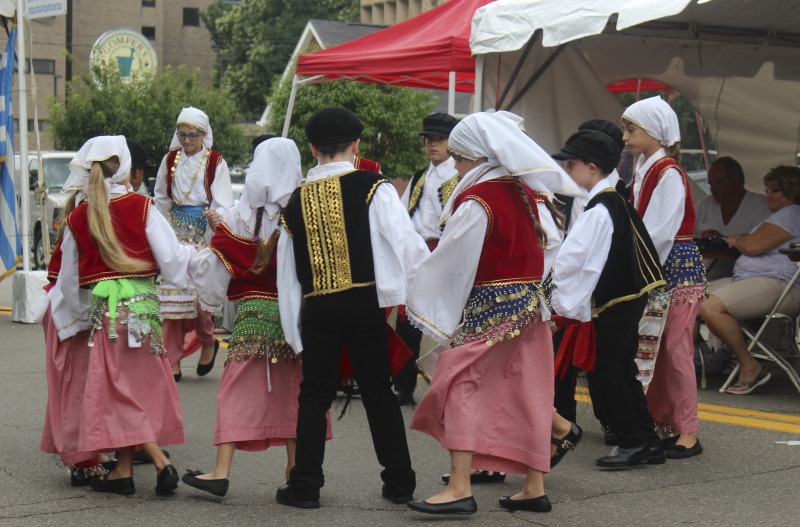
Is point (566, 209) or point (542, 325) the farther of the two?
point (566, 209)

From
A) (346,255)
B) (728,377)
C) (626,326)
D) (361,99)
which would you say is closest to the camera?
(346,255)

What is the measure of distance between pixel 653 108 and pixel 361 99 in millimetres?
20710

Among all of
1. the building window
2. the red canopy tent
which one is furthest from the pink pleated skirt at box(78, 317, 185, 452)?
the building window

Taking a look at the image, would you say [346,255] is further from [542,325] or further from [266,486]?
[266,486]

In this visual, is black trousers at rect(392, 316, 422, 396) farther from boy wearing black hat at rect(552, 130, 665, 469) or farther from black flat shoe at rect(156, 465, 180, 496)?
black flat shoe at rect(156, 465, 180, 496)

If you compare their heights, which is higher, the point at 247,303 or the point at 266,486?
the point at 247,303

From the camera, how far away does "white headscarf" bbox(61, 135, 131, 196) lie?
5.72 m

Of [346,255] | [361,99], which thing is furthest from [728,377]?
[361,99]

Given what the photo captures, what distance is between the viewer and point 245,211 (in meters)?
5.68

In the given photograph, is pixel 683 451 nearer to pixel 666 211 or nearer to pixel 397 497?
pixel 666 211

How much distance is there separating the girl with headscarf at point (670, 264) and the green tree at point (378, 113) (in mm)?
20152

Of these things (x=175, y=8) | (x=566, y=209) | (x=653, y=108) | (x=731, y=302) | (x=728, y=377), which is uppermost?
(x=175, y=8)

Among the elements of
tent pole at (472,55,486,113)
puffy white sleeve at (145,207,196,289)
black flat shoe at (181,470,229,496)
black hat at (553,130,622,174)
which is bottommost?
black flat shoe at (181,470,229,496)

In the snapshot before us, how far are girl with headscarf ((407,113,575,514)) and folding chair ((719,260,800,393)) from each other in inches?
140
